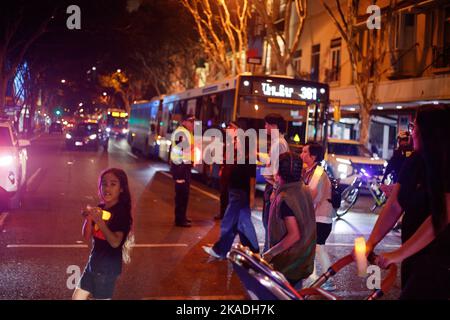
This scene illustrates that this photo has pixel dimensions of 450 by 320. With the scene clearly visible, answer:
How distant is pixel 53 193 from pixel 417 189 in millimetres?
12921

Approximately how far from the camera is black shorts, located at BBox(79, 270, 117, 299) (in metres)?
4.57

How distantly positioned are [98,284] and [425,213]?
2379 mm

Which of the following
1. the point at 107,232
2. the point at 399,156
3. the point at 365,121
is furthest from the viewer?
the point at 365,121

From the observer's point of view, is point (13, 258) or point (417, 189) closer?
point (417, 189)

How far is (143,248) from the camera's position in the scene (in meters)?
9.34

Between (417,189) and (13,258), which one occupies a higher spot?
(417,189)

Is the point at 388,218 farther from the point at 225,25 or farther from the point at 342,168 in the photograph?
the point at 225,25

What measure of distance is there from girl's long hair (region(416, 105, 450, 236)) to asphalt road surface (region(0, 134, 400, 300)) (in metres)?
3.17

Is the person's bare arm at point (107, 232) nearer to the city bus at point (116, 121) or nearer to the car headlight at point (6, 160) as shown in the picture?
the car headlight at point (6, 160)

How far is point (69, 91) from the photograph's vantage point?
6956cm

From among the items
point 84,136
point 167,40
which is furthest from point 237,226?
point 167,40

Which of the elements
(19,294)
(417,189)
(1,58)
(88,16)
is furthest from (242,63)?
(417,189)

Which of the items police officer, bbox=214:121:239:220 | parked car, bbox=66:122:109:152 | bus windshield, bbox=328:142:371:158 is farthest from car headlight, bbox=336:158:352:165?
parked car, bbox=66:122:109:152
